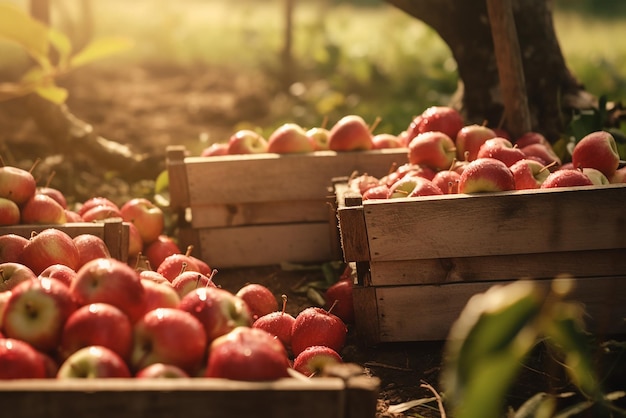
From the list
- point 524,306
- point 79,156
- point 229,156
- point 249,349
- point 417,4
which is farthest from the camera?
point 79,156

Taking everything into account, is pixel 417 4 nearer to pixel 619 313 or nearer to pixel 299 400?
pixel 619 313

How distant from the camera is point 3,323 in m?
2.12

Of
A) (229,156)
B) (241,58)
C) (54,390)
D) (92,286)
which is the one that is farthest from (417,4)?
(241,58)

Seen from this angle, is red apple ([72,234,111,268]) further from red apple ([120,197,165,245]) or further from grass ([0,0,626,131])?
grass ([0,0,626,131])

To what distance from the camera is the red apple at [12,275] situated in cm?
263

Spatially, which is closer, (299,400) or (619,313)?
(299,400)

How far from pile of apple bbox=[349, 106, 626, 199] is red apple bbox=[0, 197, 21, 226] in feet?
4.93

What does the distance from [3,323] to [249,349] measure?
71 cm

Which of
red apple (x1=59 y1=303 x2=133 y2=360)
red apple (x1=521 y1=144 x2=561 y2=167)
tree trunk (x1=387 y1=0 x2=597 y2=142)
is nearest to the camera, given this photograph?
red apple (x1=59 y1=303 x2=133 y2=360)

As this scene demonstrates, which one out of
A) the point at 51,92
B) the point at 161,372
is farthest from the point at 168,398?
the point at 51,92

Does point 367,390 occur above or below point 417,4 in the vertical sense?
below

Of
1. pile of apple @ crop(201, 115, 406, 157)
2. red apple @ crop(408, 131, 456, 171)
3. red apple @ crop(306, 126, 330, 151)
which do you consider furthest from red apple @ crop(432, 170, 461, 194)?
red apple @ crop(306, 126, 330, 151)

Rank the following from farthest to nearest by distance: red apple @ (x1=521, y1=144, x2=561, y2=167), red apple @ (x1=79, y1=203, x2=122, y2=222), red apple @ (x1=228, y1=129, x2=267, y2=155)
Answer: red apple @ (x1=228, y1=129, x2=267, y2=155) → red apple @ (x1=79, y1=203, x2=122, y2=222) → red apple @ (x1=521, y1=144, x2=561, y2=167)

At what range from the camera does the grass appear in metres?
8.54
